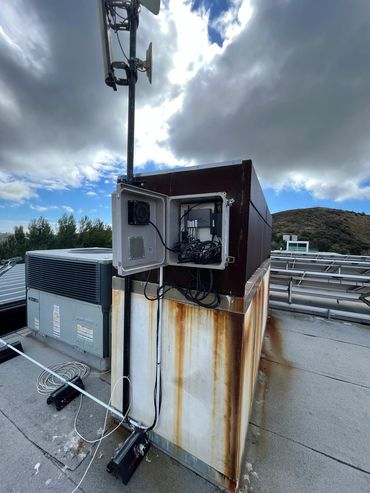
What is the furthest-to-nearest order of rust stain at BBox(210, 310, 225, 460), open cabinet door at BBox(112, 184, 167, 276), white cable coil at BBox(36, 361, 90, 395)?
1. white cable coil at BBox(36, 361, 90, 395)
2. rust stain at BBox(210, 310, 225, 460)
3. open cabinet door at BBox(112, 184, 167, 276)

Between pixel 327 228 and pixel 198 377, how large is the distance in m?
44.2

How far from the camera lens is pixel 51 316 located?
254 centimetres

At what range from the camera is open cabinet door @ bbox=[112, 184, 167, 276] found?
1.05m

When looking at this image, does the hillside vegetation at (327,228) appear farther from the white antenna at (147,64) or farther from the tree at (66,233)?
the white antenna at (147,64)

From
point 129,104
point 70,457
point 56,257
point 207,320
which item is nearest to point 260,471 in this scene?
point 207,320

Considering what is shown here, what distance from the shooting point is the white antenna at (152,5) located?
→ 1.27 meters

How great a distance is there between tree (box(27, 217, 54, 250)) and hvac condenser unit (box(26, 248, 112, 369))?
14.9m

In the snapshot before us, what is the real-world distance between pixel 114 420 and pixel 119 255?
4.92ft

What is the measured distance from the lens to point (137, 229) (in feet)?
3.88

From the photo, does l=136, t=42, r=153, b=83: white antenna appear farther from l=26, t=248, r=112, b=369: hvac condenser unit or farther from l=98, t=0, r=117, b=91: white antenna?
l=26, t=248, r=112, b=369: hvac condenser unit

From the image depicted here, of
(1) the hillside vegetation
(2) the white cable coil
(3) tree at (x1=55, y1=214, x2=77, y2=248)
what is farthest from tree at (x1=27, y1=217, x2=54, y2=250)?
(1) the hillside vegetation

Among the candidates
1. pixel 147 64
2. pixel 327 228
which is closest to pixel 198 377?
pixel 147 64

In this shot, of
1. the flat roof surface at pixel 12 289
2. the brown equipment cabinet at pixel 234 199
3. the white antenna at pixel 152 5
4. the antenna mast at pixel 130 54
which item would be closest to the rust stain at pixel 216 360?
the brown equipment cabinet at pixel 234 199

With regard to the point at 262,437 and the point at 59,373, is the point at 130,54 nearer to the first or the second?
the point at 262,437
